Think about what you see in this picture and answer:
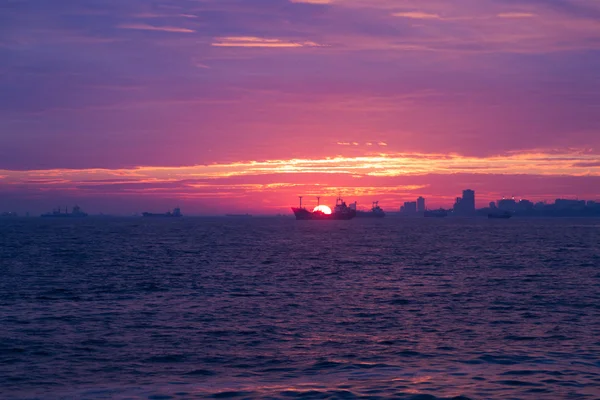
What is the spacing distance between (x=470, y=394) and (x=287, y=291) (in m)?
28.4

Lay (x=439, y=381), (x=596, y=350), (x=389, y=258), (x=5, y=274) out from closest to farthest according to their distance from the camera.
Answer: (x=439, y=381) < (x=596, y=350) < (x=5, y=274) < (x=389, y=258)

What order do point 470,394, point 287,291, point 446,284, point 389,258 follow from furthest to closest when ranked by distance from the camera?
point 389,258 < point 446,284 < point 287,291 < point 470,394

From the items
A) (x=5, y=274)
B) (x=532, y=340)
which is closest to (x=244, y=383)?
(x=532, y=340)

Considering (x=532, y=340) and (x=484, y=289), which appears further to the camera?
(x=484, y=289)

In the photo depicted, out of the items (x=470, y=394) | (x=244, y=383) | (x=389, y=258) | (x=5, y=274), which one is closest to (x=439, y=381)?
(x=470, y=394)

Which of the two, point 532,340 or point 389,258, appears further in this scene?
point 389,258

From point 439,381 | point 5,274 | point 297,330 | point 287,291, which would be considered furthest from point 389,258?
point 439,381

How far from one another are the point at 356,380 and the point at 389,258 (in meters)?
62.2

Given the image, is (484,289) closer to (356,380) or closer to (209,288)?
(209,288)

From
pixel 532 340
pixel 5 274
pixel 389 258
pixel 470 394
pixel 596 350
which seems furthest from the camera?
pixel 389 258

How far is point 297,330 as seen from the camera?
1289 inches

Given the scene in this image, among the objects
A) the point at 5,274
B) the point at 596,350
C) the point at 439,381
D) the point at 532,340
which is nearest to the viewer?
the point at 439,381

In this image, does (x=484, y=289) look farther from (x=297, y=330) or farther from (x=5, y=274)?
(x=5, y=274)

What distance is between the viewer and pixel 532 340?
30.1m
